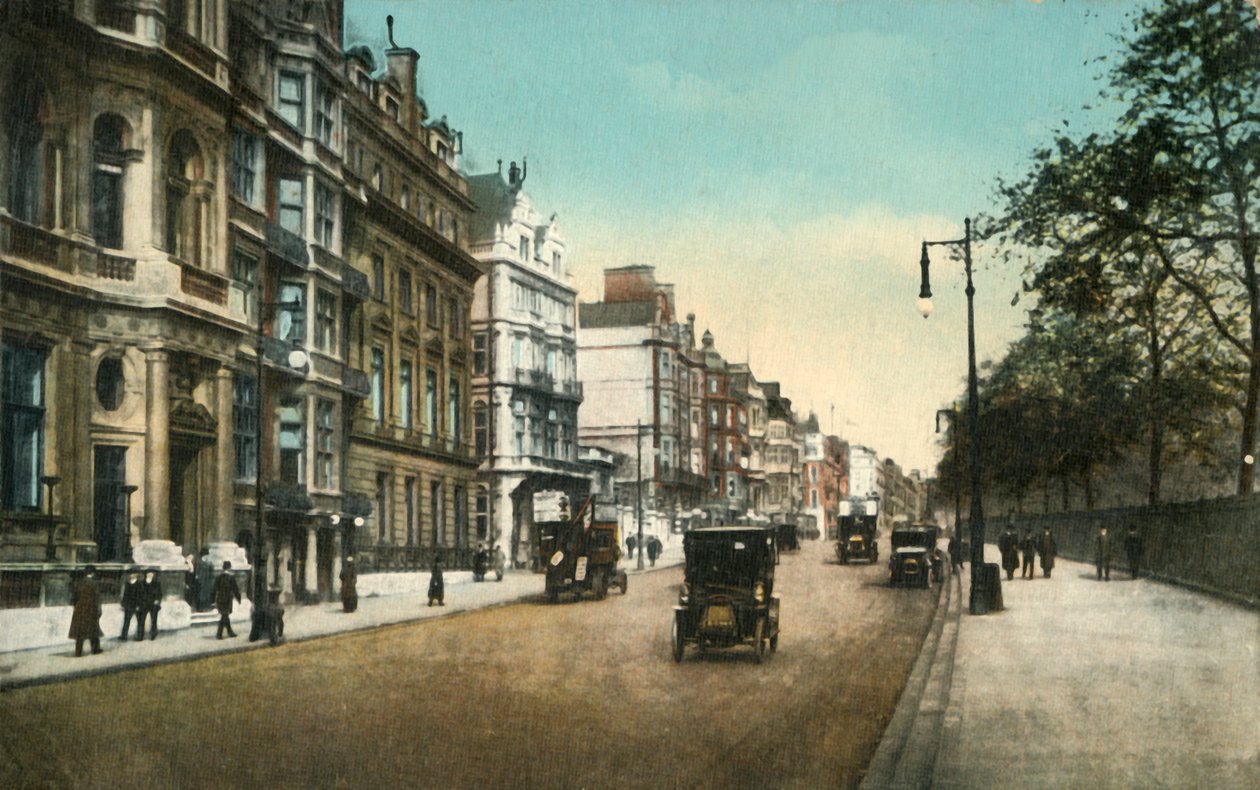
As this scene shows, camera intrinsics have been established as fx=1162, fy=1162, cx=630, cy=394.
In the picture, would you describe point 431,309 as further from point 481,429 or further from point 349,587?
point 349,587

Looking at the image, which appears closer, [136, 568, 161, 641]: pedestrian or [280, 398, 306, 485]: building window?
[136, 568, 161, 641]: pedestrian

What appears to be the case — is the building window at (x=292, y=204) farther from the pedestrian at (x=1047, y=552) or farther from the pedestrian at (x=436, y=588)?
the pedestrian at (x=1047, y=552)

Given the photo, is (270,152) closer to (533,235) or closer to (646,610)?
(533,235)

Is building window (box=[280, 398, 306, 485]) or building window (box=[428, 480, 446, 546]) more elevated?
building window (box=[280, 398, 306, 485])

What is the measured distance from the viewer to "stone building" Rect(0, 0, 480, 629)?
7.78 metres

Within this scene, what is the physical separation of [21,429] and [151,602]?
155 cm

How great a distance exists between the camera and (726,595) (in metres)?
13.6

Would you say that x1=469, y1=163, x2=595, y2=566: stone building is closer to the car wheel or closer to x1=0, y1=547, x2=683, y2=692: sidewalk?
x1=0, y1=547, x2=683, y2=692: sidewalk

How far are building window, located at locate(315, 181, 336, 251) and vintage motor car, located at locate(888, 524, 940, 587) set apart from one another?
18.4 m

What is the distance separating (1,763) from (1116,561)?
102 ft

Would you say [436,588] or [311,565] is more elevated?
[311,565]

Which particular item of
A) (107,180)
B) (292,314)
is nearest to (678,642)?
(292,314)

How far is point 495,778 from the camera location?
802cm

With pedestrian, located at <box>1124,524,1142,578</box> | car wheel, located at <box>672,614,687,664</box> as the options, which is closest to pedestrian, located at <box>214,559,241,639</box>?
car wheel, located at <box>672,614,687,664</box>
